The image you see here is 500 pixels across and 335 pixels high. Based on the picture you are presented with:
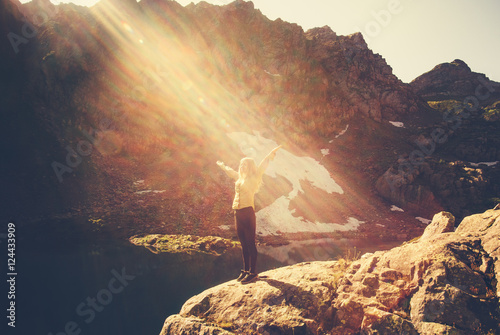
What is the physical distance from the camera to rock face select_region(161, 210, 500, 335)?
11.4 feet

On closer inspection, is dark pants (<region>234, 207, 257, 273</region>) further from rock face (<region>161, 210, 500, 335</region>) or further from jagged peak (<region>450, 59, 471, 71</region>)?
jagged peak (<region>450, 59, 471, 71</region>)

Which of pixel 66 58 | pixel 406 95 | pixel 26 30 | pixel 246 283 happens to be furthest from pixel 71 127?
pixel 406 95

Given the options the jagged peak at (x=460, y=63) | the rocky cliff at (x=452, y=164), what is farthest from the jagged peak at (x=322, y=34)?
the jagged peak at (x=460, y=63)

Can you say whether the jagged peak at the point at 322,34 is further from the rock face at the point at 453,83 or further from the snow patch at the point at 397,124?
the rock face at the point at 453,83

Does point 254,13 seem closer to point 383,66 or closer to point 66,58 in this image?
point 383,66

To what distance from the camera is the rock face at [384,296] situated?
3.48m

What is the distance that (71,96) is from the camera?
49156 millimetres

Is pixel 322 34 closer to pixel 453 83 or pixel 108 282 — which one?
pixel 453 83

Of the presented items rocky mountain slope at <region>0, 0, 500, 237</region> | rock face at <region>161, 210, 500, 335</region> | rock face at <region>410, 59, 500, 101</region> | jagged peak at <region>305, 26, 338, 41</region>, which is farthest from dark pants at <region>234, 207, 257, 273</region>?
rock face at <region>410, 59, 500, 101</region>

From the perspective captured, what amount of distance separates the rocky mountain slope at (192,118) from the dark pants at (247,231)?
92.5 ft

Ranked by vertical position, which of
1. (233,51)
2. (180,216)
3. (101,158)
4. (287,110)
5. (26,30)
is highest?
(233,51)

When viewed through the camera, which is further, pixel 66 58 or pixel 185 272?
pixel 66 58

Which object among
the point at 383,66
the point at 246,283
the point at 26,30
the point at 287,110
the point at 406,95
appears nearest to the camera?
the point at 246,283

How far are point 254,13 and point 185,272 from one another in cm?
7729
